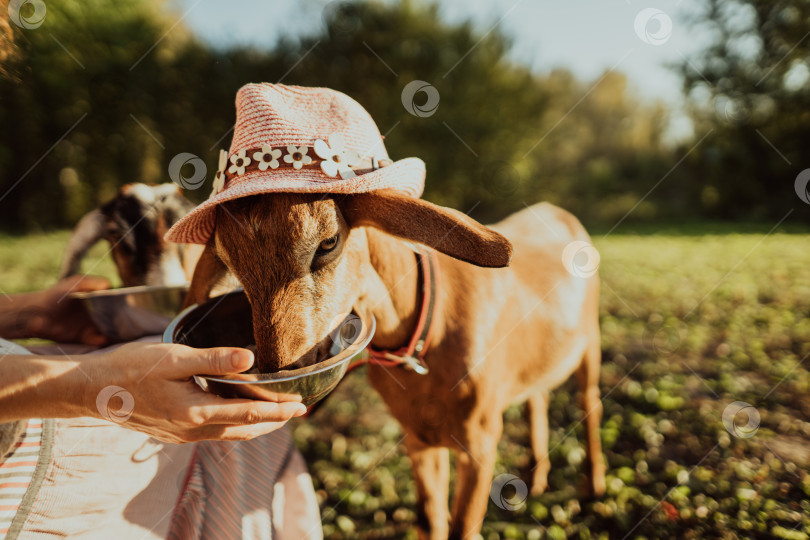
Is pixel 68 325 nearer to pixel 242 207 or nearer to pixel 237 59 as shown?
pixel 242 207

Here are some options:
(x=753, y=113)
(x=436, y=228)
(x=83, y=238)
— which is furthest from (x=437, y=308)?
(x=753, y=113)

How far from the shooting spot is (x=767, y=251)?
971 cm

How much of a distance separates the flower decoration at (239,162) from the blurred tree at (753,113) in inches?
724

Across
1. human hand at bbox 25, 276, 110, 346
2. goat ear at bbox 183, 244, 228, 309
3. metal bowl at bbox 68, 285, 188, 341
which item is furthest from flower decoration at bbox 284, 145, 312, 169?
human hand at bbox 25, 276, 110, 346

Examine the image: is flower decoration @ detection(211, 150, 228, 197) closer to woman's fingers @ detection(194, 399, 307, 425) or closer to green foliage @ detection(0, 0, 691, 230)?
woman's fingers @ detection(194, 399, 307, 425)

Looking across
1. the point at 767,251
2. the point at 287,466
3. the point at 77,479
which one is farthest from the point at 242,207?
the point at 767,251

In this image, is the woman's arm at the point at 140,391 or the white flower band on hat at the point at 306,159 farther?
the white flower band on hat at the point at 306,159

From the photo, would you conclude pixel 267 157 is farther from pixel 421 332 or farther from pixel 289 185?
pixel 421 332

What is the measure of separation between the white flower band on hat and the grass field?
2514 millimetres

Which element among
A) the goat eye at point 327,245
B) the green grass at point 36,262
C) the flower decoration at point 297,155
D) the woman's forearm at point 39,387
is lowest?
the goat eye at point 327,245

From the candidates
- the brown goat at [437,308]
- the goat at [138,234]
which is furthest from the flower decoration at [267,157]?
the goat at [138,234]

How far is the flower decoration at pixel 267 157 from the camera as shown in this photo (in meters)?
1.62

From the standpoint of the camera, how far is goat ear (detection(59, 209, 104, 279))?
124 inches

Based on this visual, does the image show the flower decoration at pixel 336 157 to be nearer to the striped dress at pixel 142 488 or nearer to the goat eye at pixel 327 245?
the goat eye at pixel 327 245
